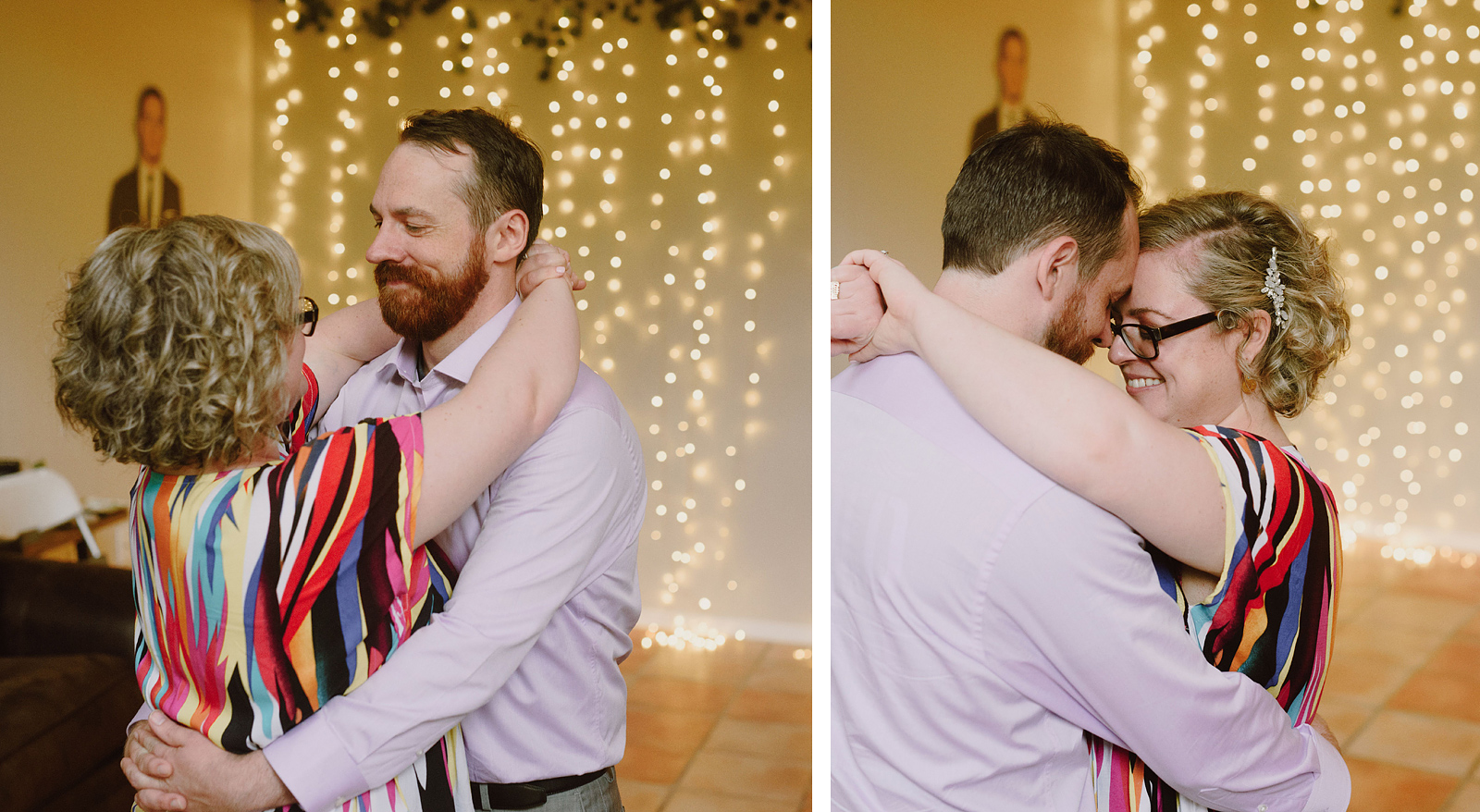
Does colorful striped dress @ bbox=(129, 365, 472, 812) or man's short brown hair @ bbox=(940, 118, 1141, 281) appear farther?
man's short brown hair @ bbox=(940, 118, 1141, 281)

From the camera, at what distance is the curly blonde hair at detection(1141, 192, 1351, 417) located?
1136mm

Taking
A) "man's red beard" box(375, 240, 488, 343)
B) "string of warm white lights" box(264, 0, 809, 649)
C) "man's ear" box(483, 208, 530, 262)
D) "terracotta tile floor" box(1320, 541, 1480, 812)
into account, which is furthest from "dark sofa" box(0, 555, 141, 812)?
"terracotta tile floor" box(1320, 541, 1480, 812)

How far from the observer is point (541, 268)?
1253mm

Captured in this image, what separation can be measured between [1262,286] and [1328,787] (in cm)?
54

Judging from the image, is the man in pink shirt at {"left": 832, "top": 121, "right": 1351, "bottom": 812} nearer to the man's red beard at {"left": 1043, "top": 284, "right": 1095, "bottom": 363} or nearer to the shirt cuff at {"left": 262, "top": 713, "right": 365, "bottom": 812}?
the man's red beard at {"left": 1043, "top": 284, "right": 1095, "bottom": 363}

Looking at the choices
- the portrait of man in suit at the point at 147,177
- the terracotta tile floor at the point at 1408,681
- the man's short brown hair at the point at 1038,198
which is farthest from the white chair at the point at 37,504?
the terracotta tile floor at the point at 1408,681

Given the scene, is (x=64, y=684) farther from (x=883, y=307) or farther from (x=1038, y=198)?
(x=1038, y=198)

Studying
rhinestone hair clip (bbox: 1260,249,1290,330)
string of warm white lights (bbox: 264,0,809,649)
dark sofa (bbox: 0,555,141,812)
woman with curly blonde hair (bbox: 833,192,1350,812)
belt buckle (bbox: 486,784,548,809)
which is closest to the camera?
woman with curly blonde hair (bbox: 833,192,1350,812)

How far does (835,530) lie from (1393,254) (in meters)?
4.50

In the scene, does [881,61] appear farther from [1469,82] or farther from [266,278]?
[1469,82]

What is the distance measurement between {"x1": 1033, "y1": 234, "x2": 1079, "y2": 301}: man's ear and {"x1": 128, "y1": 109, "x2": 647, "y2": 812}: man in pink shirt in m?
0.52

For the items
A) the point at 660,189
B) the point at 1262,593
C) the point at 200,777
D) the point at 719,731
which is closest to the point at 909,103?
the point at 660,189

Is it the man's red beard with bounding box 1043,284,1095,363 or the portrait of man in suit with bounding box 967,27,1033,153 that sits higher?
the portrait of man in suit with bounding box 967,27,1033,153

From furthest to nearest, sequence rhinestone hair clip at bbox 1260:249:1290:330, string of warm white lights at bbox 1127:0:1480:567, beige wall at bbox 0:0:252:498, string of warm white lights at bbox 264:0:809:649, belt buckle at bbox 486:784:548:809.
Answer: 1. string of warm white lights at bbox 1127:0:1480:567
2. string of warm white lights at bbox 264:0:809:649
3. beige wall at bbox 0:0:252:498
4. belt buckle at bbox 486:784:548:809
5. rhinestone hair clip at bbox 1260:249:1290:330
